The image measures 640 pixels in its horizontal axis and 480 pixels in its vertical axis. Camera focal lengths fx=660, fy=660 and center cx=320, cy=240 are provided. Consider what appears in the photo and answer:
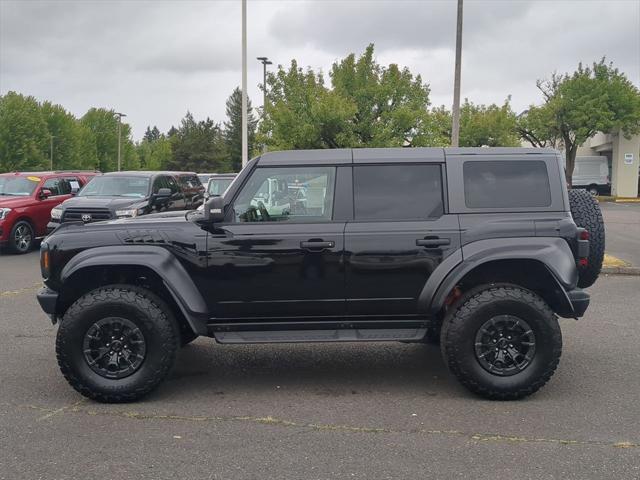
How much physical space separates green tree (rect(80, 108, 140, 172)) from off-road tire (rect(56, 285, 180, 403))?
259 feet

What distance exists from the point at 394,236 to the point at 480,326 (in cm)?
94

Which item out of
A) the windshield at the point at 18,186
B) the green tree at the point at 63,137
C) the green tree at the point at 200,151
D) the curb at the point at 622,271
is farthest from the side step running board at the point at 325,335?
the green tree at the point at 200,151

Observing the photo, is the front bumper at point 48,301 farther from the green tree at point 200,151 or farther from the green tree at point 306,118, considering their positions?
the green tree at point 200,151

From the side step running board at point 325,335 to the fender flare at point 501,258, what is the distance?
30 cm

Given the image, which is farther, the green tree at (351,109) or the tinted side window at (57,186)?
the green tree at (351,109)

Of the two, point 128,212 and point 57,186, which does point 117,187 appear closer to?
point 128,212

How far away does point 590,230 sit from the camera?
5.53m

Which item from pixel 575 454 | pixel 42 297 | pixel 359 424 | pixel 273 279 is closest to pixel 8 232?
pixel 42 297

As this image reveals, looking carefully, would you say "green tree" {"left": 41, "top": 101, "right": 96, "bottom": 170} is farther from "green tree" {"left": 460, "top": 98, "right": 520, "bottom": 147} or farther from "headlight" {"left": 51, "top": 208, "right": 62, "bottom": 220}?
"headlight" {"left": 51, "top": 208, "right": 62, "bottom": 220}

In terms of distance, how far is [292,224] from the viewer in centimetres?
514

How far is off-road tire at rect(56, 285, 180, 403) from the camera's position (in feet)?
16.2

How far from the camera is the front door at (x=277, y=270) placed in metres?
5.06

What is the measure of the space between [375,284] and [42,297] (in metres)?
2.59

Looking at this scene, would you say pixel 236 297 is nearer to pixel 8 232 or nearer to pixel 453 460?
pixel 453 460
